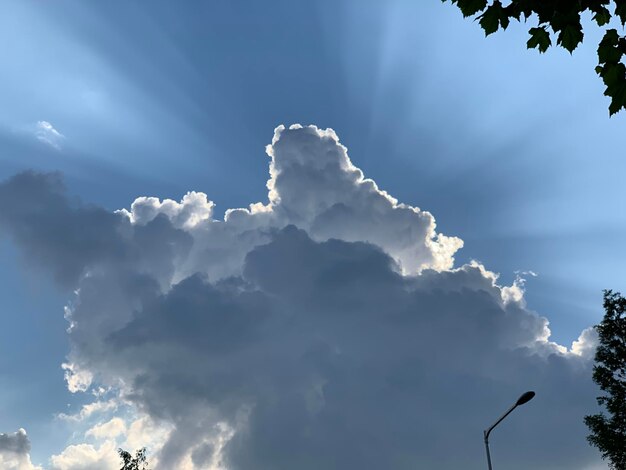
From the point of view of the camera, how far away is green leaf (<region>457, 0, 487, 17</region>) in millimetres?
5754

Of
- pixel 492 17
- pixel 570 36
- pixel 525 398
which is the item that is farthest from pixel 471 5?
pixel 525 398

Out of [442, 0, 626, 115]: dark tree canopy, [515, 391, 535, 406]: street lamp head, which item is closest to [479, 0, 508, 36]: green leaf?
[442, 0, 626, 115]: dark tree canopy

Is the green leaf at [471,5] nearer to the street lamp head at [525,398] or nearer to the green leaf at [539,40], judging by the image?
the green leaf at [539,40]

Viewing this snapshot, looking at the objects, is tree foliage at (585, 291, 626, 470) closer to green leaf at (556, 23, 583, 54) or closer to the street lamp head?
the street lamp head

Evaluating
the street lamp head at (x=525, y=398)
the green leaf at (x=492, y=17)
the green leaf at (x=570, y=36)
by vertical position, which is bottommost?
the green leaf at (x=570, y=36)

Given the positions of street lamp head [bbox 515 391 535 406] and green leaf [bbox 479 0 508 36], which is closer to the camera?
green leaf [bbox 479 0 508 36]

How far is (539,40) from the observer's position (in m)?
5.84

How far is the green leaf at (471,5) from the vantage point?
575 cm

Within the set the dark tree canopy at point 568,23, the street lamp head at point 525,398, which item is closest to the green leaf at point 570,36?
the dark tree canopy at point 568,23

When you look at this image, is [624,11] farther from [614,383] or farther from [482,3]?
[614,383]

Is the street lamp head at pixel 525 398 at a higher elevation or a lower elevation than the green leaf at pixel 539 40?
higher

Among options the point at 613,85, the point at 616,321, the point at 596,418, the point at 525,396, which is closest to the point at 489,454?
the point at 525,396

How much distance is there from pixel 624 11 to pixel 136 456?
76.7 metres

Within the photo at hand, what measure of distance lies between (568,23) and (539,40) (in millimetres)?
318
